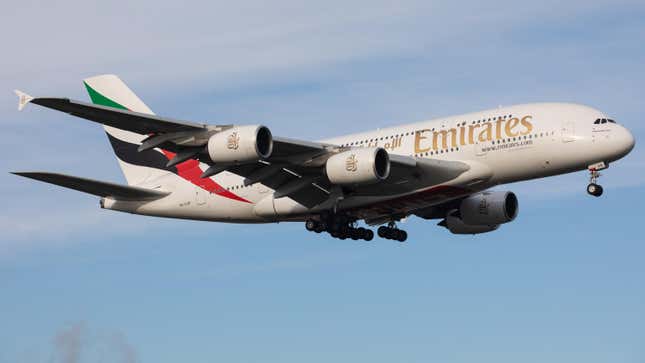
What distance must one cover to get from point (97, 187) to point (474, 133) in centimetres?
1531

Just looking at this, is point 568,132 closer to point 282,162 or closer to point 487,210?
point 487,210

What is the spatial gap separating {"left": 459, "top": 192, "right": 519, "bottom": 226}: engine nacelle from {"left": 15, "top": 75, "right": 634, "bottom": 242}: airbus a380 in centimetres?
4

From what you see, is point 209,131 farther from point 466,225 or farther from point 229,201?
point 466,225

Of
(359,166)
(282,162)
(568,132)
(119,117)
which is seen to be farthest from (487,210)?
(119,117)

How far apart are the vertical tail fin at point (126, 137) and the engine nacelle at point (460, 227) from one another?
1266 centimetres

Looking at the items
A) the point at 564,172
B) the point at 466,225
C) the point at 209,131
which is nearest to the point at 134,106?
the point at 209,131

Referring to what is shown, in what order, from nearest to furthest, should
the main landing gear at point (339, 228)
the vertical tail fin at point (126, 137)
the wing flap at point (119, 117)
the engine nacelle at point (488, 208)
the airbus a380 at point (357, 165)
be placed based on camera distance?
the wing flap at point (119, 117) < the airbus a380 at point (357, 165) < the main landing gear at point (339, 228) < the engine nacelle at point (488, 208) < the vertical tail fin at point (126, 137)

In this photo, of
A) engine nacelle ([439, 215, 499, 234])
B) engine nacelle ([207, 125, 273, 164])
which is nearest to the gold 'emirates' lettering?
engine nacelle ([439, 215, 499, 234])

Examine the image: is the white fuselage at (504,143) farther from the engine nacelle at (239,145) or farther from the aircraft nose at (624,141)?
the engine nacelle at (239,145)

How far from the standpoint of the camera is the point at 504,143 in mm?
42812

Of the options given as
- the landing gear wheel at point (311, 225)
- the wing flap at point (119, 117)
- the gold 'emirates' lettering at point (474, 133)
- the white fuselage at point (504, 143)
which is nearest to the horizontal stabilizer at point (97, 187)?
the wing flap at point (119, 117)

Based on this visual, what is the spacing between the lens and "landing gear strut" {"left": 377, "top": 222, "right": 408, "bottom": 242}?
49.3 m

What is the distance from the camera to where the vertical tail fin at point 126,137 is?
5059 centimetres

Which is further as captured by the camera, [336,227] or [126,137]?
[126,137]
